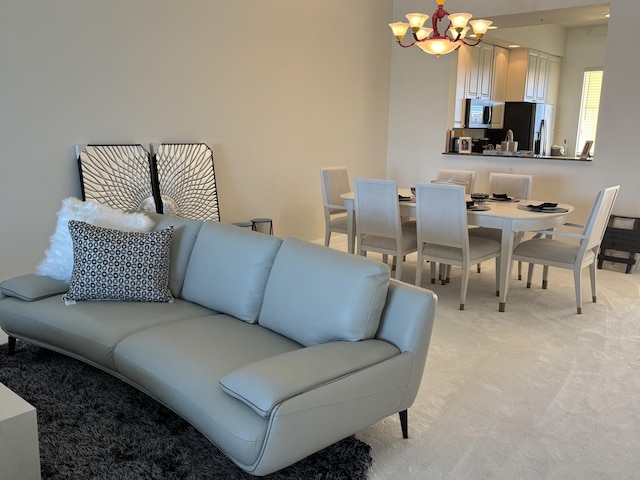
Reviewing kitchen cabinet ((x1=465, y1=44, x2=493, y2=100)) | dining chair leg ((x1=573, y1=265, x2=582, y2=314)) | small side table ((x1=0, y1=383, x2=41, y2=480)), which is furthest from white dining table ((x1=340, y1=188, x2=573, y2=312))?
kitchen cabinet ((x1=465, y1=44, x2=493, y2=100))

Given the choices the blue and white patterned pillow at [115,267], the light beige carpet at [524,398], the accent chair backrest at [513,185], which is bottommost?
the light beige carpet at [524,398]

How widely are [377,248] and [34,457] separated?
3218 mm

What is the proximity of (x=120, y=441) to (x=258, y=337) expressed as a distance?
0.72m

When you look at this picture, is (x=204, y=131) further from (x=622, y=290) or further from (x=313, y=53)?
(x=622, y=290)

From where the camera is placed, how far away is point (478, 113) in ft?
25.0

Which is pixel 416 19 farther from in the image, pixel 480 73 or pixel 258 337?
pixel 480 73

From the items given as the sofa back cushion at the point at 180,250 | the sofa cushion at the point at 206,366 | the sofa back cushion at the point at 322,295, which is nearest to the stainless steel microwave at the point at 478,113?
the sofa back cushion at the point at 180,250

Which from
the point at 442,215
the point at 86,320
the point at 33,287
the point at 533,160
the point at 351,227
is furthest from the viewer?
the point at 533,160

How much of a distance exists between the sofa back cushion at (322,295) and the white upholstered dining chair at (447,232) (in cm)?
180

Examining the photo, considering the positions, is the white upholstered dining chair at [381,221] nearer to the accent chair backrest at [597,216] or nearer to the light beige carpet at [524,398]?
the light beige carpet at [524,398]

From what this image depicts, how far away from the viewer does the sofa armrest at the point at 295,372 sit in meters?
1.87

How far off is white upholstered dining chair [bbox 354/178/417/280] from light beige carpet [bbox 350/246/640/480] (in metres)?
0.58

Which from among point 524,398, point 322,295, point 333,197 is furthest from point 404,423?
point 333,197

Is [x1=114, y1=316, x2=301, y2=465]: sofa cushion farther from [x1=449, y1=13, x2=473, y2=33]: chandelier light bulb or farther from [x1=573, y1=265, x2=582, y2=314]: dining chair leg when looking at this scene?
[x1=449, y1=13, x2=473, y2=33]: chandelier light bulb
